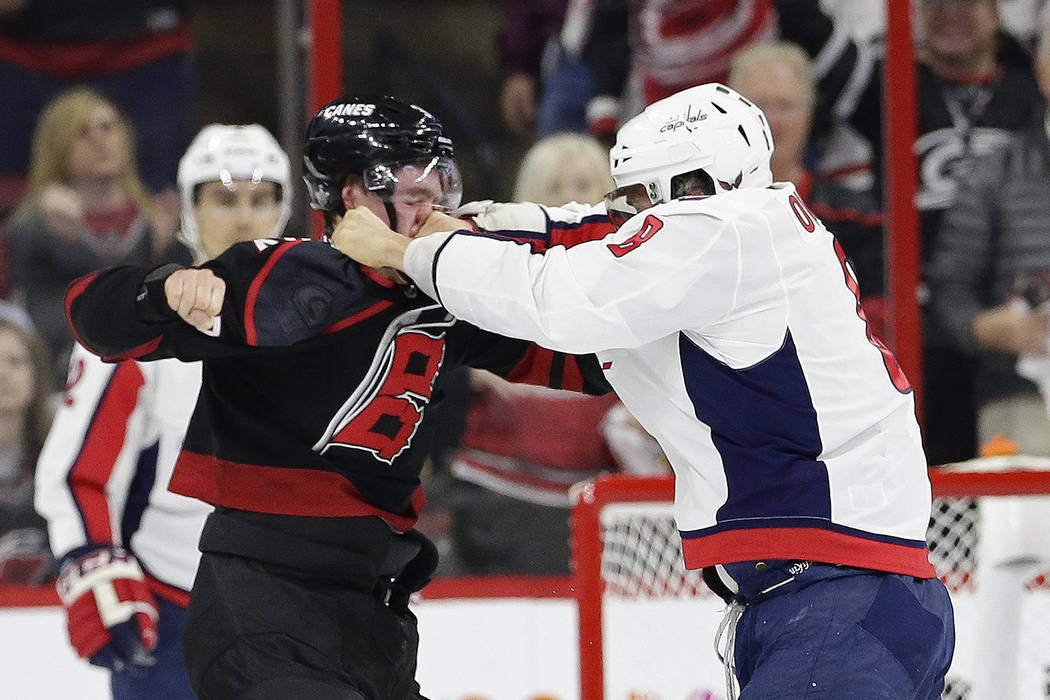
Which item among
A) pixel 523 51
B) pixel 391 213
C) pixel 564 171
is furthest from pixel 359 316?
pixel 523 51

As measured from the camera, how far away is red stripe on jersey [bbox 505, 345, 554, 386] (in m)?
2.23

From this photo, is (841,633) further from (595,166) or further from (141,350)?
(595,166)

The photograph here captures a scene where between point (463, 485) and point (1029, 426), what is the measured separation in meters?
1.51

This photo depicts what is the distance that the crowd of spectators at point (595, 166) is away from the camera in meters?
3.93

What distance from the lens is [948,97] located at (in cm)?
395

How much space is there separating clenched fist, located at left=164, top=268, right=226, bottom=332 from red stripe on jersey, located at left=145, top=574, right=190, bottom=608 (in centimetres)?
104

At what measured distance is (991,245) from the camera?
394cm

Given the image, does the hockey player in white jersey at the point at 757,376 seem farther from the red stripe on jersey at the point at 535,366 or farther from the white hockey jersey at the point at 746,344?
the red stripe on jersey at the point at 535,366

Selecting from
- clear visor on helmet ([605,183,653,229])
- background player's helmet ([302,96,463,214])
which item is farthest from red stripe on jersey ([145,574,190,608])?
clear visor on helmet ([605,183,653,229])

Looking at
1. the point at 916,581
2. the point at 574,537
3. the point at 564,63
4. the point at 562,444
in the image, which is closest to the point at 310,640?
the point at 916,581

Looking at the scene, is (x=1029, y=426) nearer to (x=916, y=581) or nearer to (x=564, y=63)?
(x=564, y=63)

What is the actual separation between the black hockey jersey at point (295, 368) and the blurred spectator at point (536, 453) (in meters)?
1.91

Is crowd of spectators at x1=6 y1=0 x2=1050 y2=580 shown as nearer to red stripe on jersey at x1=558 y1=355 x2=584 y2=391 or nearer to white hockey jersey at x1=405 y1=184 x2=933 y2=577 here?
red stripe on jersey at x1=558 y1=355 x2=584 y2=391

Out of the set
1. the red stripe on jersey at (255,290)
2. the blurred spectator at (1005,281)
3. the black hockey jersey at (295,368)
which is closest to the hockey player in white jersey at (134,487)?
the black hockey jersey at (295,368)
